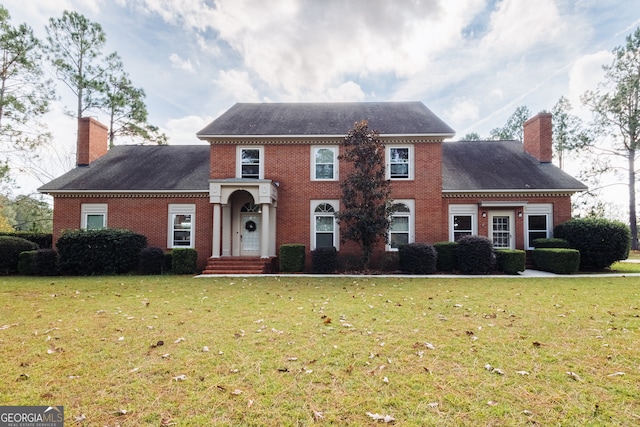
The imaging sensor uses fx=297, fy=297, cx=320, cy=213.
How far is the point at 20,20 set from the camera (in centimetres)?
1947

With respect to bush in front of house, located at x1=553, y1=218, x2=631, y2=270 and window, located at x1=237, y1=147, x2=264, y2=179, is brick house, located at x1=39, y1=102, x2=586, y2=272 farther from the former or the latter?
bush in front of house, located at x1=553, y1=218, x2=631, y2=270

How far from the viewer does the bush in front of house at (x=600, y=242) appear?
13305 millimetres

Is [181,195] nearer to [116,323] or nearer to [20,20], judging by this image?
[116,323]

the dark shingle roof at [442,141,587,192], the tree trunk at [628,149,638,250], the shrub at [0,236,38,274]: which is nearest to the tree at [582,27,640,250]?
the tree trunk at [628,149,638,250]

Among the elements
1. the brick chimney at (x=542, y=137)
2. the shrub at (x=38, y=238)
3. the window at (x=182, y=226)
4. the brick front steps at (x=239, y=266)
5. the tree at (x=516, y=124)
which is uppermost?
the tree at (x=516, y=124)

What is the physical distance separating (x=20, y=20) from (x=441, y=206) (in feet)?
94.7

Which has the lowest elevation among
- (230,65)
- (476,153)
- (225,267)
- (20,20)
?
(225,267)

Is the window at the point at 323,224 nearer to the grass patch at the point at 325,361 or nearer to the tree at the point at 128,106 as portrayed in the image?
the grass patch at the point at 325,361

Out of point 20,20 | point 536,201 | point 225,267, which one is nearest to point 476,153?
point 536,201

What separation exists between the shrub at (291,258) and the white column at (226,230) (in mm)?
3296

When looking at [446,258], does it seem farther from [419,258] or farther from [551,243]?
[551,243]

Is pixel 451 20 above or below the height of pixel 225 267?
above

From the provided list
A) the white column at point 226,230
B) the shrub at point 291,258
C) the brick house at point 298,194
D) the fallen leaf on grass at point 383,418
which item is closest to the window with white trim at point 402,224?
the brick house at point 298,194

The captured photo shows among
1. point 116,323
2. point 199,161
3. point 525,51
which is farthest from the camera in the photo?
point 199,161
